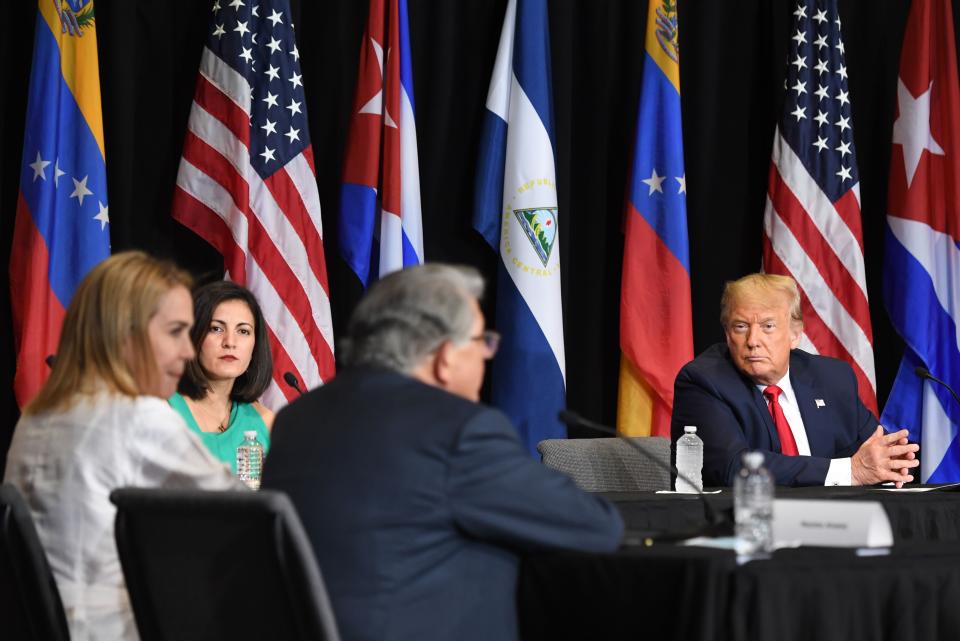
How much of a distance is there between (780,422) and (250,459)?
1.70 meters

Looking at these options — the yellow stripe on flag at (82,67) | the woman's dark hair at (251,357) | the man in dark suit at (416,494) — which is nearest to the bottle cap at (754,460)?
the man in dark suit at (416,494)

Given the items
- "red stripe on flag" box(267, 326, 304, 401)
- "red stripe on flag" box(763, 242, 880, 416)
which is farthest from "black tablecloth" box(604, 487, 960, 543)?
"red stripe on flag" box(763, 242, 880, 416)

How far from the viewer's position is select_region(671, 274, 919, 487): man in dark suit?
3.92 metres

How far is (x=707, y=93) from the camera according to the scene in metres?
6.32

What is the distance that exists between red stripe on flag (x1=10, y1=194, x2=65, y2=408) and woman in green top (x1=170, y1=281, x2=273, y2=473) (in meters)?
1.00

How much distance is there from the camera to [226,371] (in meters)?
4.07

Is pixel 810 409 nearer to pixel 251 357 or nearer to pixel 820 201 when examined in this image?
pixel 251 357

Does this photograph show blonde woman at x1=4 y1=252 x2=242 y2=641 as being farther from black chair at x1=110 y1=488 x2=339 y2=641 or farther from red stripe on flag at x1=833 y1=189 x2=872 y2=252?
red stripe on flag at x1=833 y1=189 x2=872 y2=252

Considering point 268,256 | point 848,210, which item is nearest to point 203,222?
point 268,256

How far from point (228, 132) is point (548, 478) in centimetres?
351

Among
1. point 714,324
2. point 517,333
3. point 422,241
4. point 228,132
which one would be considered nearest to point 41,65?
point 228,132

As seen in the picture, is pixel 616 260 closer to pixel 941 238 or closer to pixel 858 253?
pixel 858 253

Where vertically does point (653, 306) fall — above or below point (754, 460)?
above

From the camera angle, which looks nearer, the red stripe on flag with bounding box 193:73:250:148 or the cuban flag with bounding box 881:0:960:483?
the red stripe on flag with bounding box 193:73:250:148
